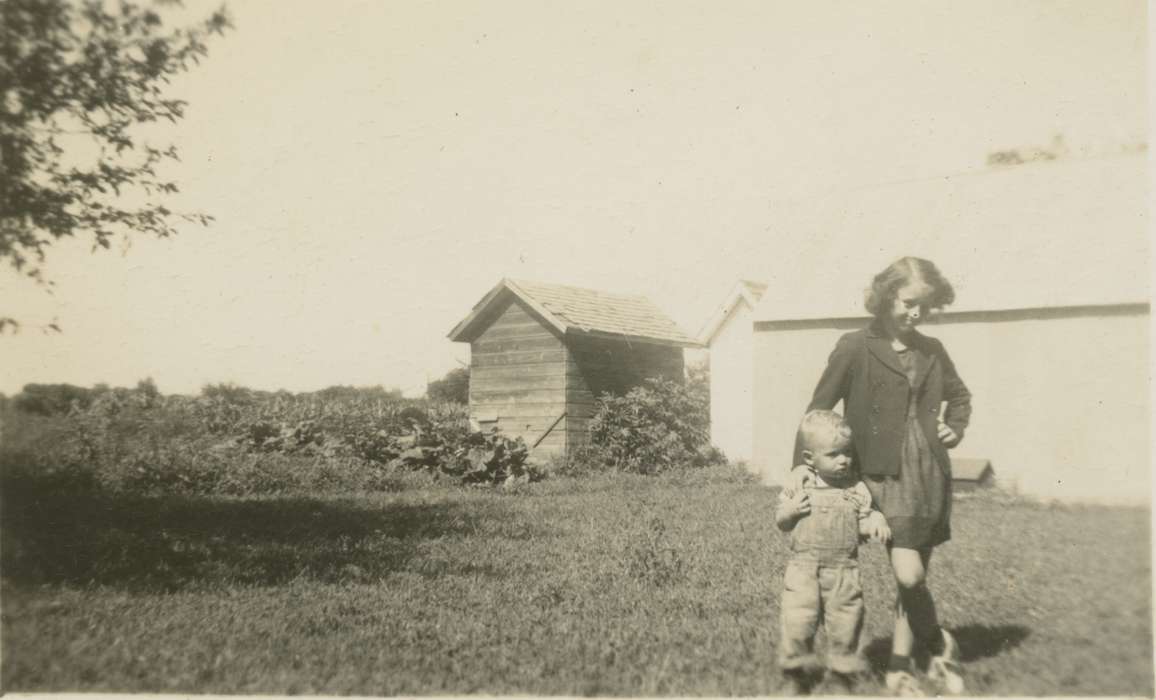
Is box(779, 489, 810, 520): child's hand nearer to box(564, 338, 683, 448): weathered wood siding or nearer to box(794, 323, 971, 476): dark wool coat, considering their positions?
box(794, 323, 971, 476): dark wool coat

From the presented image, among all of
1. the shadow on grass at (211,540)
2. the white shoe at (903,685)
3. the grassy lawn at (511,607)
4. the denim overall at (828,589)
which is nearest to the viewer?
the denim overall at (828,589)

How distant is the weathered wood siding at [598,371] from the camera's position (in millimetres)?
14133

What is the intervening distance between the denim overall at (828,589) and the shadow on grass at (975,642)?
39cm

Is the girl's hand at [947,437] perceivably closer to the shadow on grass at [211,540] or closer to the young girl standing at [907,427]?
the young girl standing at [907,427]

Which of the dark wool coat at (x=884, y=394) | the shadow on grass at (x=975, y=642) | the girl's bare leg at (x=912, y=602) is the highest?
the dark wool coat at (x=884, y=394)

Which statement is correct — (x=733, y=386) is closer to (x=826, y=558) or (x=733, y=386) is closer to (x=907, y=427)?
(x=907, y=427)

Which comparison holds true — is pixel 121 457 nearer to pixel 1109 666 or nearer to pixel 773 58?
pixel 773 58

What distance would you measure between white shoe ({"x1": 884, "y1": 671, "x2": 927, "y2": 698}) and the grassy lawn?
80 millimetres

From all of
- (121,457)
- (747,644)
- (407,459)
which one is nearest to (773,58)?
(747,644)

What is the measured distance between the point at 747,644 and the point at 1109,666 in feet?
5.33

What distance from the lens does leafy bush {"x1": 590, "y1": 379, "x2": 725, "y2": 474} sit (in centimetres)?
1392

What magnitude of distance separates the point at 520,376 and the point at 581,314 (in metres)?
1.62

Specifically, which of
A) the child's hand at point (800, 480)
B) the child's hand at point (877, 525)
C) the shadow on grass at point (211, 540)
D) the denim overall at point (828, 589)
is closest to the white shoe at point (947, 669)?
the denim overall at point (828, 589)

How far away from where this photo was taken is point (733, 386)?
14.7 meters
